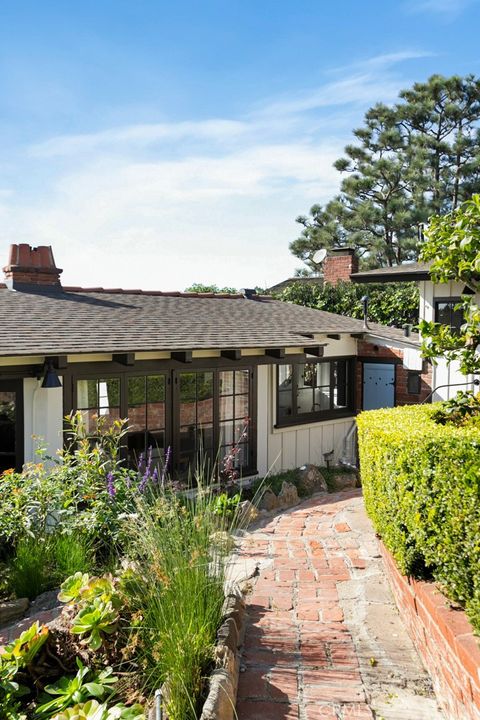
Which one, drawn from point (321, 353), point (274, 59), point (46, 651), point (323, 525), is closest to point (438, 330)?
point (323, 525)

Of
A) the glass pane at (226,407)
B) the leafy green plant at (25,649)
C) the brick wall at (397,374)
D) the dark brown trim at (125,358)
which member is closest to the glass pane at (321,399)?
the brick wall at (397,374)

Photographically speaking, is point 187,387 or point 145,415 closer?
point 145,415

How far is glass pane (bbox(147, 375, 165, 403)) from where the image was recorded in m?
8.45

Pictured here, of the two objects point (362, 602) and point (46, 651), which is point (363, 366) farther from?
point (46, 651)

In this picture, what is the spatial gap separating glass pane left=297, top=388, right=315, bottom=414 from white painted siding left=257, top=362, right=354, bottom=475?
12.7 inches

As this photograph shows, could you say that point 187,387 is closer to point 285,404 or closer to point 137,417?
point 137,417

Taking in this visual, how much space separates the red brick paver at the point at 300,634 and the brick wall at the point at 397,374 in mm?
5919

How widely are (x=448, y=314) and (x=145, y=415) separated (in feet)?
19.8

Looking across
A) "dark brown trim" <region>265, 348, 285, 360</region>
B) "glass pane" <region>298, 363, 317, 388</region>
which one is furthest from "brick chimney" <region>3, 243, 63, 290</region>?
"glass pane" <region>298, 363, 317, 388</region>

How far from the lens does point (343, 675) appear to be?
3.32 meters

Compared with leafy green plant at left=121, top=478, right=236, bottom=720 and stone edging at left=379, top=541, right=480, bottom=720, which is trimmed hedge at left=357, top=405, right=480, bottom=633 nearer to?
stone edging at left=379, top=541, right=480, bottom=720

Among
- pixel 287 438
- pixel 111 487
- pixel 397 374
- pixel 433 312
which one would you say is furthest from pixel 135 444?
pixel 433 312

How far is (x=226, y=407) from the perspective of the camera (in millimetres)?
9609

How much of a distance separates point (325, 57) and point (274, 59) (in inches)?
40.6
